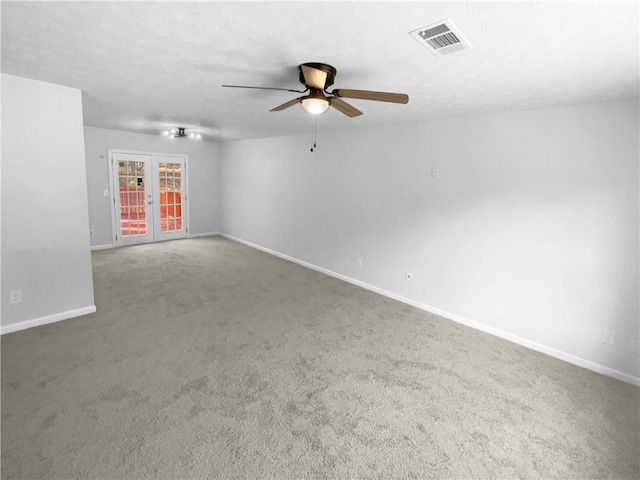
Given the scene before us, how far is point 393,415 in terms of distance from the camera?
84.7 inches

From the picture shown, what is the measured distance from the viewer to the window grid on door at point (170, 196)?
22.9ft

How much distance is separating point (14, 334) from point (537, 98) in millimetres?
5116

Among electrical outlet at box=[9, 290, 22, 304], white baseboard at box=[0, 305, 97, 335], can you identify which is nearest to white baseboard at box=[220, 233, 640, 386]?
white baseboard at box=[0, 305, 97, 335]

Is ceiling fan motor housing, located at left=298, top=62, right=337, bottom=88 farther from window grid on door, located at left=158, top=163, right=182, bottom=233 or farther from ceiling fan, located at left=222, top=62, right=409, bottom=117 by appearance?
window grid on door, located at left=158, top=163, right=182, bottom=233

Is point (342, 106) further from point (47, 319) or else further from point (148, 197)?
point (148, 197)

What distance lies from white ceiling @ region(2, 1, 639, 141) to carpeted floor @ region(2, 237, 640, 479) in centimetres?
230

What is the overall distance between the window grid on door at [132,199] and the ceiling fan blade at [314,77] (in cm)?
576

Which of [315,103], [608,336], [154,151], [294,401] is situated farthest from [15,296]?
[608,336]

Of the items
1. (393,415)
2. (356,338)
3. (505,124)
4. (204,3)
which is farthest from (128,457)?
(505,124)

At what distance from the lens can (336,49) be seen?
187 cm

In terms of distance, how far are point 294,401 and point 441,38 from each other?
2.44 meters

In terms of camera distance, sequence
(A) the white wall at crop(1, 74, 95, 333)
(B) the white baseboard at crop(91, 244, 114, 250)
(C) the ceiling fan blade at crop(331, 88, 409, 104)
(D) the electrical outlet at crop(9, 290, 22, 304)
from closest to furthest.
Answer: (C) the ceiling fan blade at crop(331, 88, 409, 104) < (A) the white wall at crop(1, 74, 95, 333) < (D) the electrical outlet at crop(9, 290, 22, 304) < (B) the white baseboard at crop(91, 244, 114, 250)

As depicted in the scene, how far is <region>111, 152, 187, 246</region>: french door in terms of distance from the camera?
638cm

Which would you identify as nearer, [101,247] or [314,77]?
[314,77]
